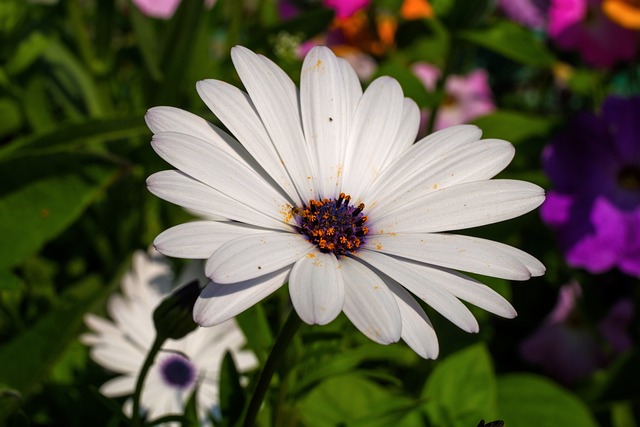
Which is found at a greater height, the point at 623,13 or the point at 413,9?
the point at 413,9

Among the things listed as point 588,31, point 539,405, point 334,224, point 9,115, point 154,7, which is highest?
point 154,7

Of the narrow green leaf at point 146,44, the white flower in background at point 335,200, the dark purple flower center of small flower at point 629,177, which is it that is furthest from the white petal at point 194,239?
the dark purple flower center of small flower at point 629,177

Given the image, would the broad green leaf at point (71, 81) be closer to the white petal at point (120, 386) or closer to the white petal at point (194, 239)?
the white petal at point (120, 386)

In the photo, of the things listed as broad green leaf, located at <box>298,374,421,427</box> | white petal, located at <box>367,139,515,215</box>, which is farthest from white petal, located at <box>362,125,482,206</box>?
broad green leaf, located at <box>298,374,421,427</box>

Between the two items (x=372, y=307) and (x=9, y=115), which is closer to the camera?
(x=372, y=307)

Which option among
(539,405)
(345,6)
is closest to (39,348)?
(539,405)

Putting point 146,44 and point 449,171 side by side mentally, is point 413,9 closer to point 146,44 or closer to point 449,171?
point 146,44

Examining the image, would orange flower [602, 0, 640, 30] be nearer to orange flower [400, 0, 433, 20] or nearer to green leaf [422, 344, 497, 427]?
orange flower [400, 0, 433, 20]
